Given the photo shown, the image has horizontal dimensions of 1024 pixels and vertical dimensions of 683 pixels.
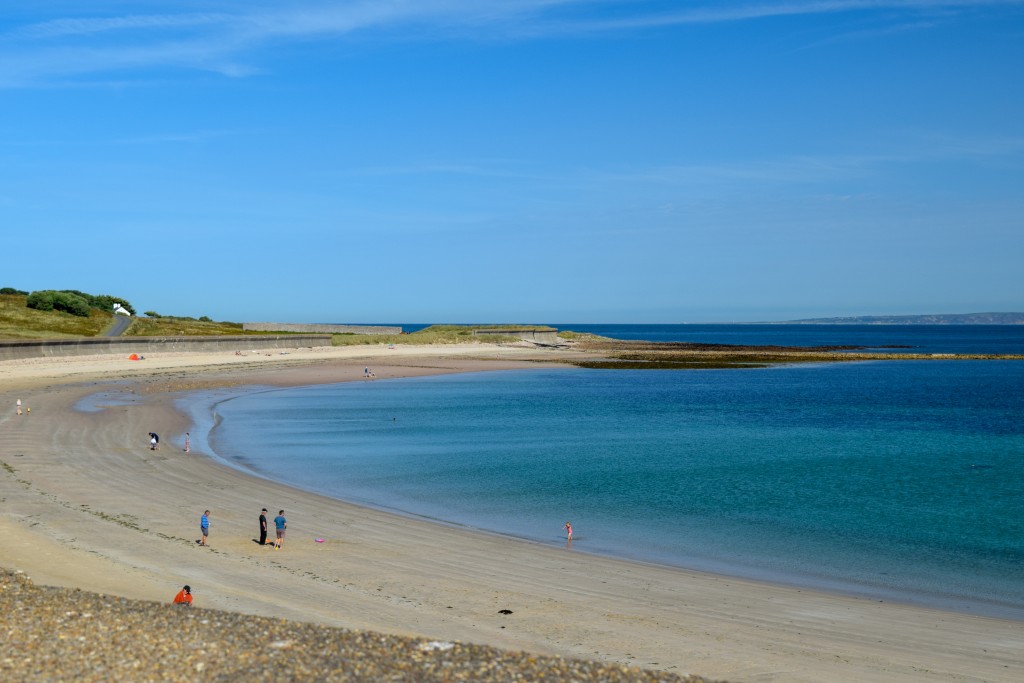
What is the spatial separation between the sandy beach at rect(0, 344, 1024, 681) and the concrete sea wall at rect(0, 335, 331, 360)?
54.8 metres

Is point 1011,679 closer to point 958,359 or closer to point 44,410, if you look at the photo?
point 44,410

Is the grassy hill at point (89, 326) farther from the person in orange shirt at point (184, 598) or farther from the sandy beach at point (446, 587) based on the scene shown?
the person in orange shirt at point (184, 598)

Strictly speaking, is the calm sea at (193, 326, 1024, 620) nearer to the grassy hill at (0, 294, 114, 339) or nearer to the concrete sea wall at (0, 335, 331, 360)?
the concrete sea wall at (0, 335, 331, 360)

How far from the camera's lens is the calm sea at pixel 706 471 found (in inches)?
848

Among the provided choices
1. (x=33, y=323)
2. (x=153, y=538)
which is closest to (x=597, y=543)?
(x=153, y=538)

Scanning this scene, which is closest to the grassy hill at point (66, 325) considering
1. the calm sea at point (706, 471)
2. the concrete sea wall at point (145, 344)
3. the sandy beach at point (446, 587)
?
the concrete sea wall at point (145, 344)

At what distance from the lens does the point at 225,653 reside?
11523 millimetres

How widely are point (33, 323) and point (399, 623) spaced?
9562cm

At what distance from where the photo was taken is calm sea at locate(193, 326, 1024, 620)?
21531mm

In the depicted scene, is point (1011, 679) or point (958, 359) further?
point (958, 359)

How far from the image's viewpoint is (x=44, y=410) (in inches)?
1865

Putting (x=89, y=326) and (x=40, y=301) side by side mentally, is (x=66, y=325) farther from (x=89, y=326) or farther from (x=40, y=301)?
(x=40, y=301)

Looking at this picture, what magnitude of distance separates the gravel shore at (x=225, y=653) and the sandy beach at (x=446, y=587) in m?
2.09

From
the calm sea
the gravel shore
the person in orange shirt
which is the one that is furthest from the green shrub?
the gravel shore
